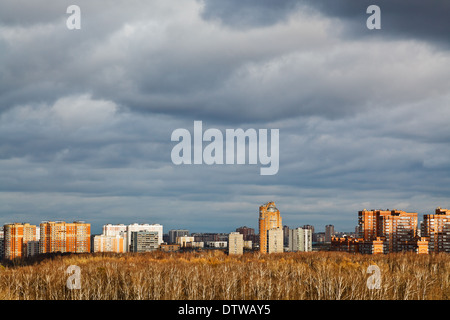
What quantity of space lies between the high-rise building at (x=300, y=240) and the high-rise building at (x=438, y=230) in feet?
132

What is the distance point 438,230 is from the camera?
111 metres

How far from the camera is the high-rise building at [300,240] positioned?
485 ft

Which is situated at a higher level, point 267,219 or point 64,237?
point 267,219

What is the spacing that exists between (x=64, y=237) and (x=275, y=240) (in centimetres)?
5116

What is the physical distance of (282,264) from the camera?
314ft

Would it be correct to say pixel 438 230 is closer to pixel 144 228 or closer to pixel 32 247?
pixel 144 228

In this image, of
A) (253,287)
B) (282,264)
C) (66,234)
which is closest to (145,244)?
(66,234)

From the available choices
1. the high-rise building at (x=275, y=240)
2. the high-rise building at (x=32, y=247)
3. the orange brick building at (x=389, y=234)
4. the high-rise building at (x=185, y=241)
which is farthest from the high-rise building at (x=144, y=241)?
the orange brick building at (x=389, y=234)

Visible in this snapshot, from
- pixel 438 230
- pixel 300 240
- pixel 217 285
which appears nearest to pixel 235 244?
pixel 300 240

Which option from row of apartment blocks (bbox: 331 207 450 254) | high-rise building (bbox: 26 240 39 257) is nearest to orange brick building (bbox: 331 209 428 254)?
row of apartment blocks (bbox: 331 207 450 254)

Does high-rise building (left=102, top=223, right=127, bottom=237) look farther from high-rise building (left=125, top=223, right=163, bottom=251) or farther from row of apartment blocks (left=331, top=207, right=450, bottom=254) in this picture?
row of apartment blocks (left=331, top=207, right=450, bottom=254)

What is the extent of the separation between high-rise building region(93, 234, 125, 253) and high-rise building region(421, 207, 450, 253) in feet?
252
